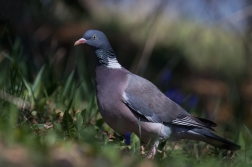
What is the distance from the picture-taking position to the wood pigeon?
15.6 feet

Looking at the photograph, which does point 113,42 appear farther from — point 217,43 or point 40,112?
point 40,112

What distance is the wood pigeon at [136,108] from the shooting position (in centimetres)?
475

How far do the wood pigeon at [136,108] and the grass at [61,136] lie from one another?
146 mm

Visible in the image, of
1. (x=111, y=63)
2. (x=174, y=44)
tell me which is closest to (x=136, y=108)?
(x=111, y=63)

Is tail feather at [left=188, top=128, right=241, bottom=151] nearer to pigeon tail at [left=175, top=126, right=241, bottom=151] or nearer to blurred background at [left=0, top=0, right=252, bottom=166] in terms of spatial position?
pigeon tail at [left=175, top=126, right=241, bottom=151]

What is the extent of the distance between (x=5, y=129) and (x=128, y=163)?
756 millimetres

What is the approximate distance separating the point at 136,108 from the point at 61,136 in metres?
0.97

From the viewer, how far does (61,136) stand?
411cm

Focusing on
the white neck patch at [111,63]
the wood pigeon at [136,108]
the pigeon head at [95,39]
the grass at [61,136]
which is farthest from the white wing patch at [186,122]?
the pigeon head at [95,39]

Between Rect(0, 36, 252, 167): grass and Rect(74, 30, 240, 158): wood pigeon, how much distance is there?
5.7 inches

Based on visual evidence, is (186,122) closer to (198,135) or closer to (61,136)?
(198,135)

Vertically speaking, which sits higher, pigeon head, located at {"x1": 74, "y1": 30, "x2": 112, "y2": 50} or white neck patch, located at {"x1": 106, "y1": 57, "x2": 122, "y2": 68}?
pigeon head, located at {"x1": 74, "y1": 30, "x2": 112, "y2": 50}

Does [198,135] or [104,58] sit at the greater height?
[104,58]

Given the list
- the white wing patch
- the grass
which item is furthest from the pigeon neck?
the white wing patch
